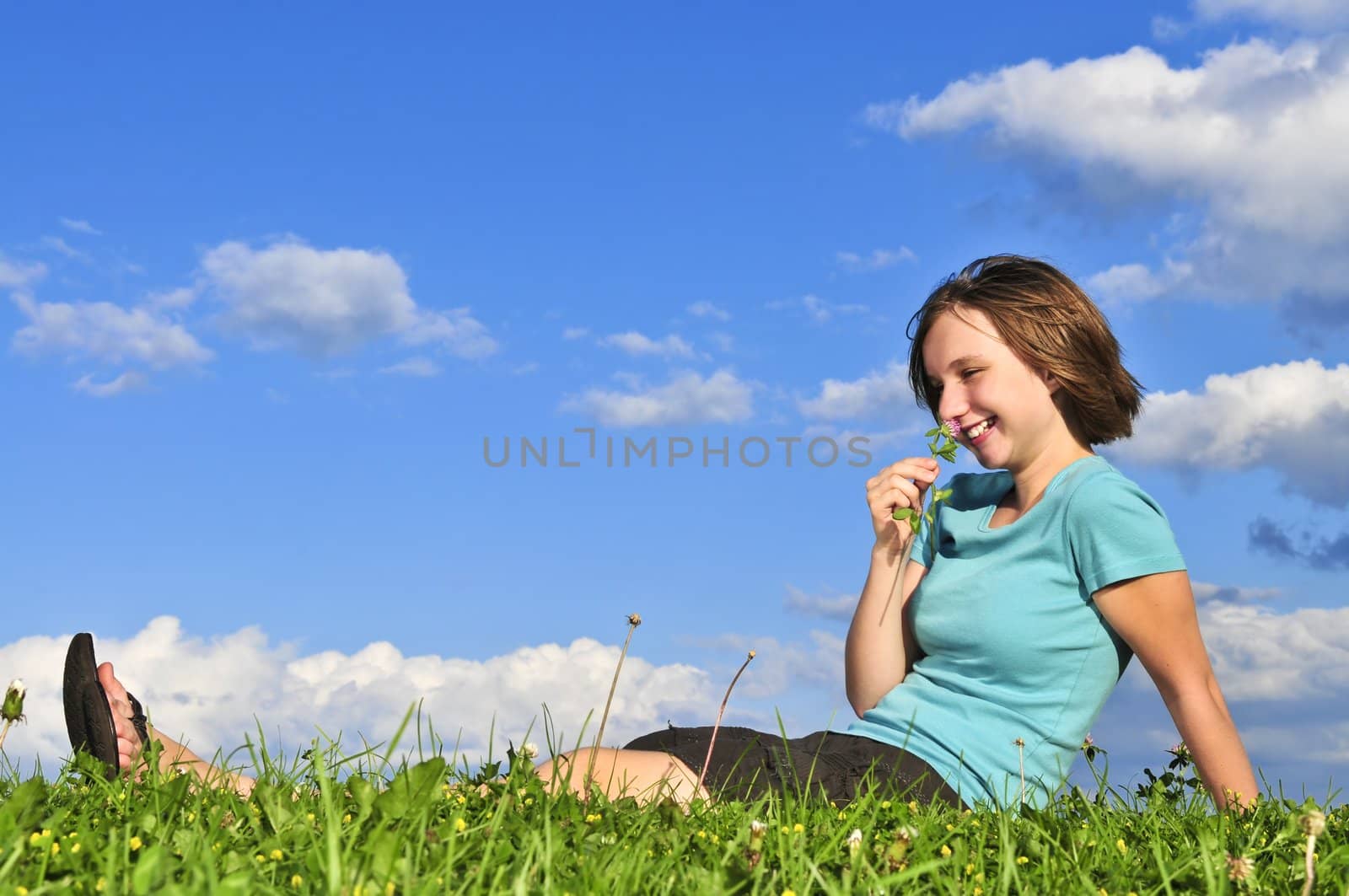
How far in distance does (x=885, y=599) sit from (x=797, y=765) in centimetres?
122

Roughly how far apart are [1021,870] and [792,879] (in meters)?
0.80

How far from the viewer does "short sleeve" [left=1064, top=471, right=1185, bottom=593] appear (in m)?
4.73

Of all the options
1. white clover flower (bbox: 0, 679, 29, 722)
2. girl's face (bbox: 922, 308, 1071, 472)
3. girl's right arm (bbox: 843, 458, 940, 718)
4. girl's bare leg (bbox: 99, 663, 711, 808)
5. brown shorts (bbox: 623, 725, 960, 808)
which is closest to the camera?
white clover flower (bbox: 0, 679, 29, 722)

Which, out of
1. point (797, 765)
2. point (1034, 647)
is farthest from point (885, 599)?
point (797, 765)

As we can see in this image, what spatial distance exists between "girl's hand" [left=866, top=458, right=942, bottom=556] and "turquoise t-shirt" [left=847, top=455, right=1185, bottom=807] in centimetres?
42

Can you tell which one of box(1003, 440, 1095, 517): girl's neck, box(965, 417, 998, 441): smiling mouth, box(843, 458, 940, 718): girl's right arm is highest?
box(965, 417, 998, 441): smiling mouth

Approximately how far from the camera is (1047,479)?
5.30 meters

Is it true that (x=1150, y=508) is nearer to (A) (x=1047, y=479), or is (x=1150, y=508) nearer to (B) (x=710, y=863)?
(A) (x=1047, y=479)

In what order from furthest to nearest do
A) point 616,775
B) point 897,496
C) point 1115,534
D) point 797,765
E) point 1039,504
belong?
1. point 897,496
2. point 1039,504
3. point 1115,534
4. point 797,765
5. point 616,775

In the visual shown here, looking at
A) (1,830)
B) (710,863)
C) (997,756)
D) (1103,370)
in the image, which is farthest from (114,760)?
(1103,370)

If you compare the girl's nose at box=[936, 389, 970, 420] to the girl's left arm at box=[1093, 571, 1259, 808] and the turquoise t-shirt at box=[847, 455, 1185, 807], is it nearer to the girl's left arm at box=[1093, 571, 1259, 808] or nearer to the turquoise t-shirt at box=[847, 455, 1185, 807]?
the turquoise t-shirt at box=[847, 455, 1185, 807]

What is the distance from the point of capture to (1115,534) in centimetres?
480

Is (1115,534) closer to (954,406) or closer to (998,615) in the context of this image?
(998,615)

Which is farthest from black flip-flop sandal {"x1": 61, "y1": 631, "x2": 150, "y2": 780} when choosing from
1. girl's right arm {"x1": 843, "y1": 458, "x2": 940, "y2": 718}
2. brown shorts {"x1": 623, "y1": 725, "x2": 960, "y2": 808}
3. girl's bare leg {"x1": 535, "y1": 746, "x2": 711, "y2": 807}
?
girl's right arm {"x1": 843, "y1": 458, "x2": 940, "y2": 718}
